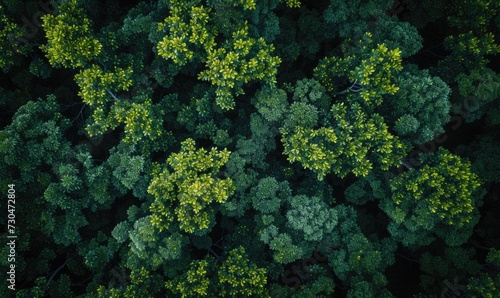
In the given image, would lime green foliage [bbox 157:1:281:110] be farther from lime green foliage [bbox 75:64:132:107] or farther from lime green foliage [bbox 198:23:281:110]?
lime green foliage [bbox 75:64:132:107]

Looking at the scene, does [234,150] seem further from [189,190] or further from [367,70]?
[367,70]

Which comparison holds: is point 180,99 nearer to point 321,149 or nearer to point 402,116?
point 321,149

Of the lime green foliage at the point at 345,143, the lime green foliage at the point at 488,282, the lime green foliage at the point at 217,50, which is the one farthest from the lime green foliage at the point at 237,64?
the lime green foliage at the point at 488,282

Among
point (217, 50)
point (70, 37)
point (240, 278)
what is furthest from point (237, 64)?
point (240, 278)

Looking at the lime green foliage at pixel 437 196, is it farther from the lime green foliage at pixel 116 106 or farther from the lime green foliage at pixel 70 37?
the lime green foliage at pixel 70 37

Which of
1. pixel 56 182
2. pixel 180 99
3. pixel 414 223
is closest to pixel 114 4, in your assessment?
pixel 180 99
